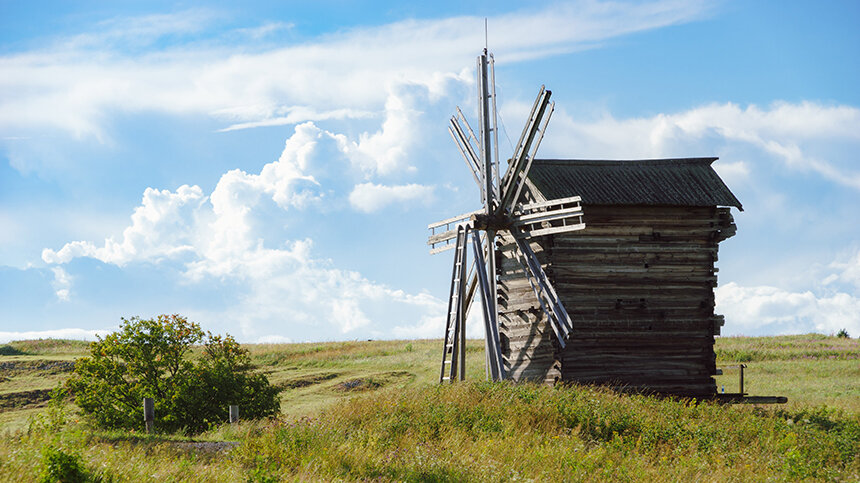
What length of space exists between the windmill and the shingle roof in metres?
0.58

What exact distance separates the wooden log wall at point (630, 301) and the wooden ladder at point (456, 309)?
2.13m

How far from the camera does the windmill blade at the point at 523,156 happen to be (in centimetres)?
2062

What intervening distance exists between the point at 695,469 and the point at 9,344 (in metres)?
45.6

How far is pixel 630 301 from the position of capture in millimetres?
21562

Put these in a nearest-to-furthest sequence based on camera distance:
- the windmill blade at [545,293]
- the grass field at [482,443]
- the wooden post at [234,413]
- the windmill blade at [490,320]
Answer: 1. the grass field at [482,443]
2. the wooden post at [234,413]
3. the windmill blade at [545,293]
4. the windmill blade at [490,320]

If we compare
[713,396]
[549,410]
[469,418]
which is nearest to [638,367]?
[713,396]

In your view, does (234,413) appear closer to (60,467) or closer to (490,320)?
(490,320)

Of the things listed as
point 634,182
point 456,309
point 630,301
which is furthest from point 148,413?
point 634,182

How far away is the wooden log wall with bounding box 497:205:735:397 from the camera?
21156mm

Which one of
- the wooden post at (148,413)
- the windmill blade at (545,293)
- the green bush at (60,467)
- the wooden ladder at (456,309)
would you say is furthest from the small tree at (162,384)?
the green bush at (60,467)

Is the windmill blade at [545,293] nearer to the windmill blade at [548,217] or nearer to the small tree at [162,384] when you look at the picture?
the windmill blade at [548,217]

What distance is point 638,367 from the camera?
2155 centimetres

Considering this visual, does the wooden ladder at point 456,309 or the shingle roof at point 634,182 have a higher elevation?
the shingle roof at point 634,182

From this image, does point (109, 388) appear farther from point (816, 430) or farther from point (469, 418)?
point (816, 430)
